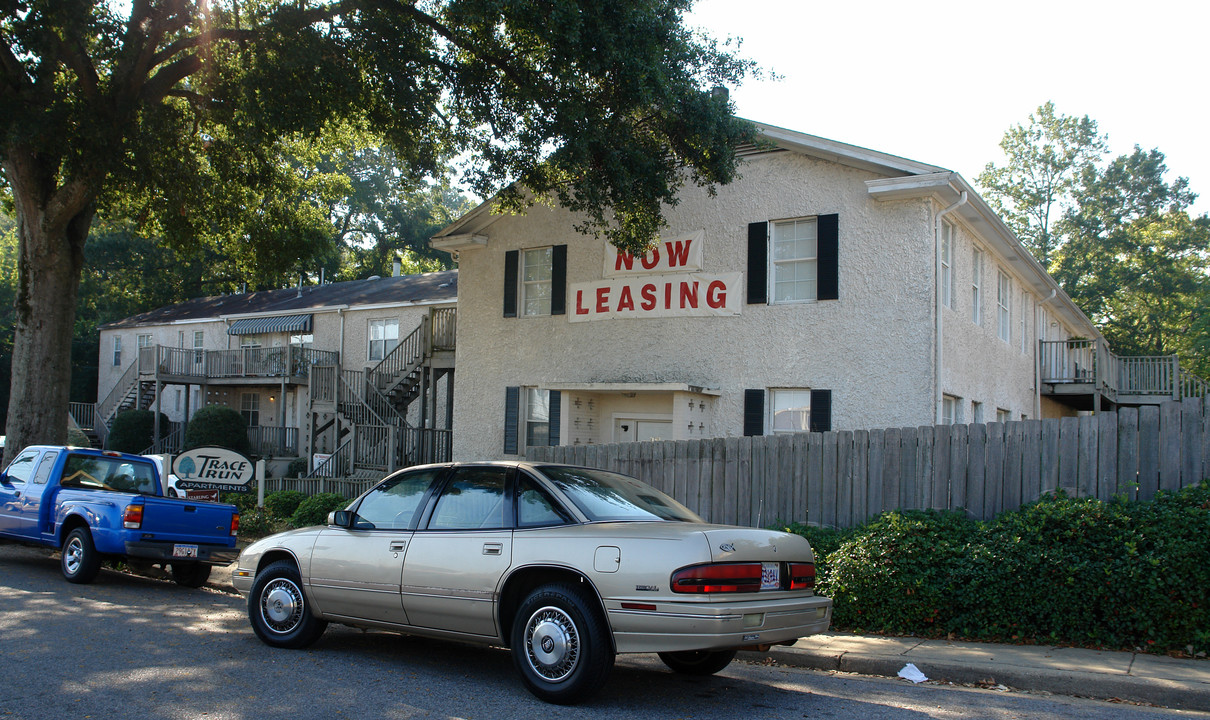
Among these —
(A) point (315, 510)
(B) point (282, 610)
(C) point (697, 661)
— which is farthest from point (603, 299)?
(C) point (697, 661)

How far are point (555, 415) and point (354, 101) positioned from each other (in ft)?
21.4

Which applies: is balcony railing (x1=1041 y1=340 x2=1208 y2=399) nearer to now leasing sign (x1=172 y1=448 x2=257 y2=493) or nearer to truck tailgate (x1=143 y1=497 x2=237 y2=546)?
now leasing sign (x1=172 y1=448 x2=257 y2=493)

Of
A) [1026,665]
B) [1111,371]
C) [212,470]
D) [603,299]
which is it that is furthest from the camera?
[1111,371]

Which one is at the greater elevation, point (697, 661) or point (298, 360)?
point (298, 360)

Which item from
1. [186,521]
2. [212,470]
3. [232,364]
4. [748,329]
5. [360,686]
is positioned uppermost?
[232,364]

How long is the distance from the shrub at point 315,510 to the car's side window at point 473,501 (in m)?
9.63

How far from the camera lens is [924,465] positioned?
969 cm

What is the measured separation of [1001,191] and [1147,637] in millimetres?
43744

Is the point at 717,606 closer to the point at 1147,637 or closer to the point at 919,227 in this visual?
the point at 1147,637

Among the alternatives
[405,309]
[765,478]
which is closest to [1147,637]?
[765,478]

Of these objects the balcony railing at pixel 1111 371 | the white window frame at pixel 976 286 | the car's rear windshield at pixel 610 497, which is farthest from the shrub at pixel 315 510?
the balcony railing at pixel 1111 371

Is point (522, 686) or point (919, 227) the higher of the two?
point (919, 227)

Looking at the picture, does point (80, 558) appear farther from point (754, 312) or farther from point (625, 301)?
point (754, 312)

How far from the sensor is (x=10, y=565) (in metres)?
12.1
